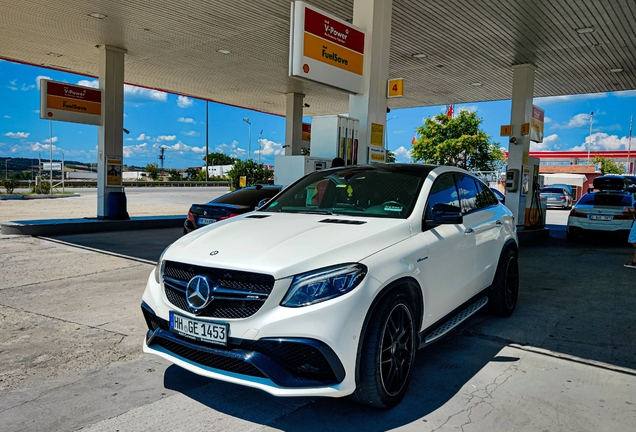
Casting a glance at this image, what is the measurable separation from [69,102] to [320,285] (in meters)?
12.6

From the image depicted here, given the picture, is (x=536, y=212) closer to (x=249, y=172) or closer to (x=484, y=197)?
(x=484, y=197)

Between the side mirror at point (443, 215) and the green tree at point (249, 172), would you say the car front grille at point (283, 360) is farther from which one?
the green tree at point (249, 172)

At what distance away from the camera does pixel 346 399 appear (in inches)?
130

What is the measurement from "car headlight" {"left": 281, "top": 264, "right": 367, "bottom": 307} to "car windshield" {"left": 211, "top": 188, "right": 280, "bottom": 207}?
590 centimetres

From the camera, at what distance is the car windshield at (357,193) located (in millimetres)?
3947

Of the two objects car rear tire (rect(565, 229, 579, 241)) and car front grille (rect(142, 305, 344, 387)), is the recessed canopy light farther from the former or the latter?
car front grille (rect(142, 305, 344, 387))

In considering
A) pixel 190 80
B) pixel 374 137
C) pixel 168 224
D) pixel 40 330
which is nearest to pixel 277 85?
pixel 190 80

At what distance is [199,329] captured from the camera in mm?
2975

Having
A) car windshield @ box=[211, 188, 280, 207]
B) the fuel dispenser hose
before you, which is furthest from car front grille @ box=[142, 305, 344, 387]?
the fuel dispenser hose

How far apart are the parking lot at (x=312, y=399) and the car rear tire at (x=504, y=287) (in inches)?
5.5

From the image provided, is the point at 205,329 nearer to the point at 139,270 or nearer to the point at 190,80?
the point at 139,270

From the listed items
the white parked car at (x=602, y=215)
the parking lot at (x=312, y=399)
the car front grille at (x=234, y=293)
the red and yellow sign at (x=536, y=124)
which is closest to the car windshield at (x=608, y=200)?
the white parked car at (x=602, y=215)

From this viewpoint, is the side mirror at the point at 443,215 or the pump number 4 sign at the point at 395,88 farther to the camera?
the pump number 4 sign at the point at 395,88

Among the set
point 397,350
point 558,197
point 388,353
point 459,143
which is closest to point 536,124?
point 397,350
